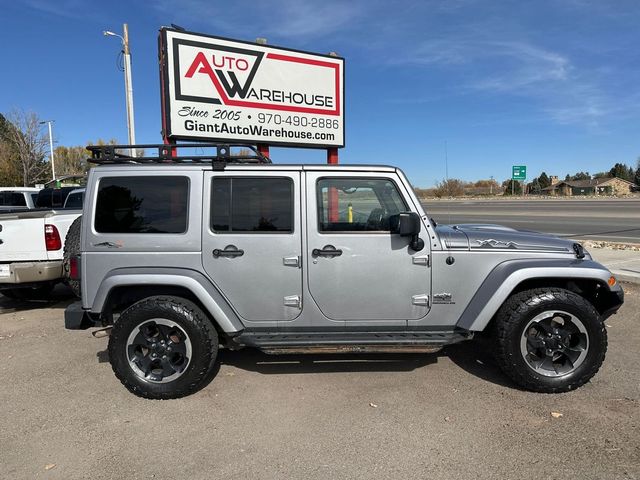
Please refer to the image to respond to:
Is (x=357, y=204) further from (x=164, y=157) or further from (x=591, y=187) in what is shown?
(x=591, y=187)

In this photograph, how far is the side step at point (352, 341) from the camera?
12.3ft

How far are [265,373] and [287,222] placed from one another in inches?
58.2

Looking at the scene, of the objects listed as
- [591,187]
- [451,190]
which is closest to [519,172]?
[451,190]

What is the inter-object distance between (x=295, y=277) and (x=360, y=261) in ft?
1.79

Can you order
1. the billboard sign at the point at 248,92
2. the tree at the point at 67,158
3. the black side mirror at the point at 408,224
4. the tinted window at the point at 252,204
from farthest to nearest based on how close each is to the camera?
the tree at the point at 67,158 → the billboard sign at the point at 248,92 → the tinted window at the point at 252,204 → the black side mirror at the point at 408,224

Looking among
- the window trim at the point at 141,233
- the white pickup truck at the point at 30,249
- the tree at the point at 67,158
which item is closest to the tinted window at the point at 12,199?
the white pickup truck at the point at 30,249

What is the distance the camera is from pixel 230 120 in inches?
360

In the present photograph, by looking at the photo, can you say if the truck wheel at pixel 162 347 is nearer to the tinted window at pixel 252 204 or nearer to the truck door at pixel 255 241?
the truck door at pixel 255 241

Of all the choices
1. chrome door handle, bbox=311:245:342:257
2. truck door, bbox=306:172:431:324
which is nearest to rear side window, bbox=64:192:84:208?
truck door, bbox=306:172:431:324

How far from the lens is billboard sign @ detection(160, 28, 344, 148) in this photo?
858 cm

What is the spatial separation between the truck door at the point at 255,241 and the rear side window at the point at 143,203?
0.78ft

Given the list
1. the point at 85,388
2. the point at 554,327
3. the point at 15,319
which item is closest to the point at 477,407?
the point at 554,327

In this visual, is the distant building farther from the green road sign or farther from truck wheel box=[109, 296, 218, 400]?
truck wheel box=[109, 296, 218, 400]

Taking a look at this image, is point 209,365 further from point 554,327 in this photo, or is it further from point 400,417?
point 554,327
